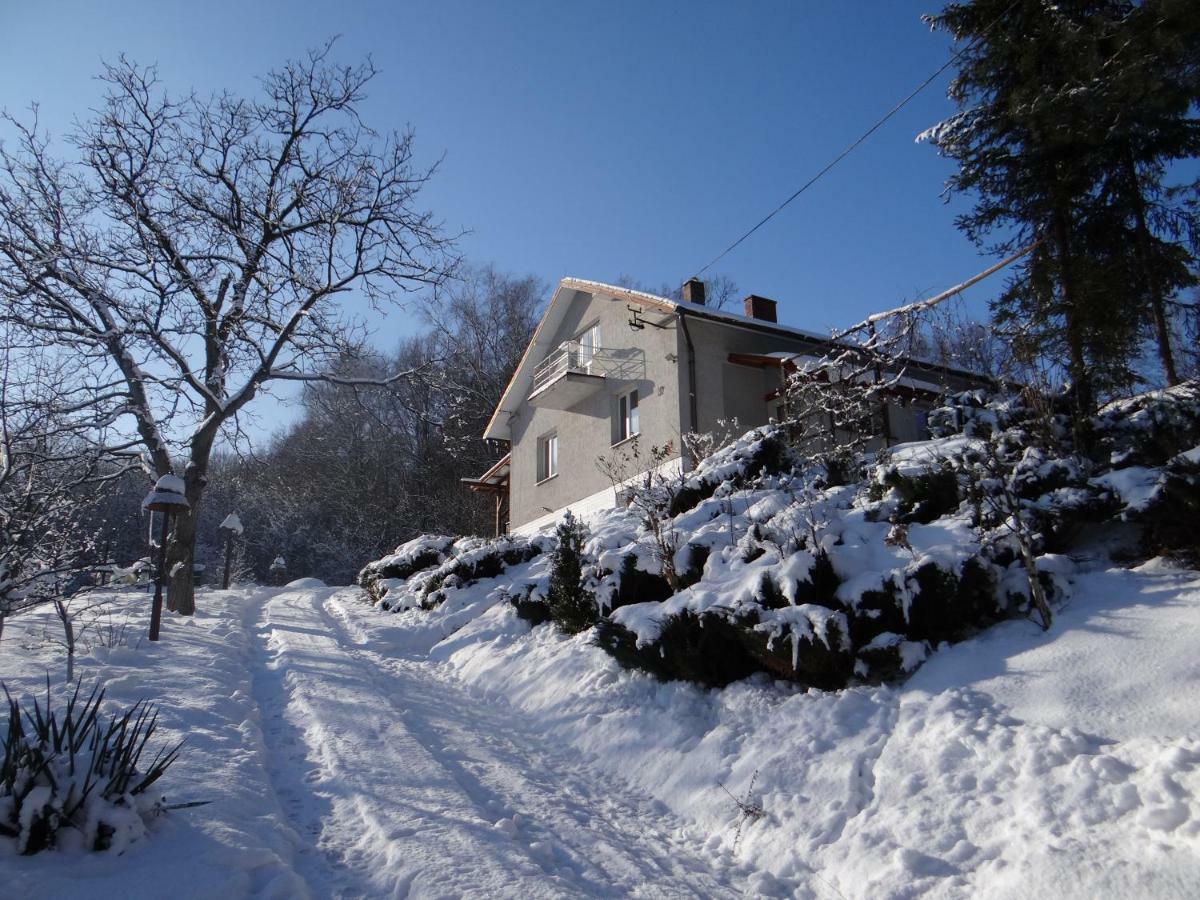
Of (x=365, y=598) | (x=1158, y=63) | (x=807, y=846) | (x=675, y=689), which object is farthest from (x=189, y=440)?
(x=1158, y=63)

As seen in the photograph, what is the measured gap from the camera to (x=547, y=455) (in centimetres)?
2386

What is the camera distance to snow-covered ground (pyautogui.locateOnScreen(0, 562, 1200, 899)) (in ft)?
10.8

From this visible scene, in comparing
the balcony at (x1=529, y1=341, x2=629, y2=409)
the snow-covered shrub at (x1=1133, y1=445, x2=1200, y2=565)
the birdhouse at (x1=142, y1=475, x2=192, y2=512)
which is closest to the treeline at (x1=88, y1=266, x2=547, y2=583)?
the balcony at (x1=529, y1=341, x2=629, y2=409)

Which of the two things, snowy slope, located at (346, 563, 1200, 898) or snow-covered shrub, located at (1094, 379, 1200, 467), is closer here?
snowy slope, located at (346, 563, 1200, 898)

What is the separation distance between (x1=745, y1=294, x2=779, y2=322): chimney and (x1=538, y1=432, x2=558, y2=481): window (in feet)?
23.2

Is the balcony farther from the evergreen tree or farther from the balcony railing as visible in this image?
the evergreen tree

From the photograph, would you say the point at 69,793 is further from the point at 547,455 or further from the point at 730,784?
the point at 547,455

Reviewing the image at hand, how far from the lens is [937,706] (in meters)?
4.54

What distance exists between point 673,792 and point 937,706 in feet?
5.87

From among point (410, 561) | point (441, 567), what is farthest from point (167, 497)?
point (410, 561)

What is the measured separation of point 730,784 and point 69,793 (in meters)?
3.59

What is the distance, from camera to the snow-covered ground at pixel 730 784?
10.8ft

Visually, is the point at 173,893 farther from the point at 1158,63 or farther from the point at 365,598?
the point at 365,598

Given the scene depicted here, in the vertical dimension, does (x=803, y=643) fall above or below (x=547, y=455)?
below
